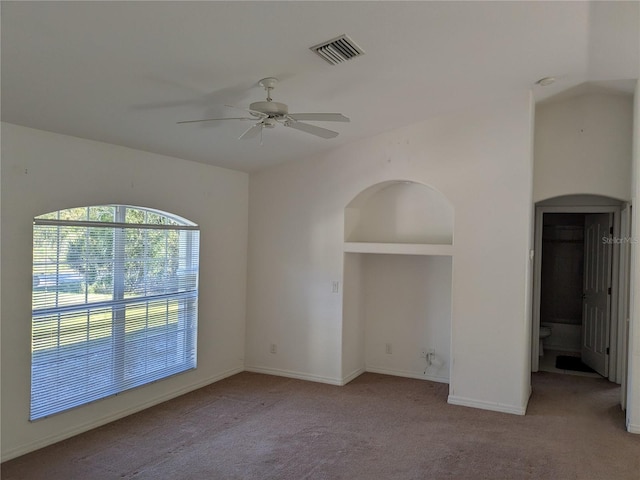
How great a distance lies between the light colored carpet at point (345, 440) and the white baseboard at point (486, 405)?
3.3 inches

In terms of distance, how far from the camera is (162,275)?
4.66 meters

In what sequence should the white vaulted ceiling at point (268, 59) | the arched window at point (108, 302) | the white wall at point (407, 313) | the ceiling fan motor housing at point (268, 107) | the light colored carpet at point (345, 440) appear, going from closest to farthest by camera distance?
the white vaulted ceiling at point (268, 59)
the ceiling fan motor housing at point (268, 107)
the light colored carpet at point (345, 440)
the arched window at point (108, 302)
the white wall at point (407, 313)

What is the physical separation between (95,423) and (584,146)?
210 inches

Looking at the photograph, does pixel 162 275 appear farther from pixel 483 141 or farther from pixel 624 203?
pixel 624 203

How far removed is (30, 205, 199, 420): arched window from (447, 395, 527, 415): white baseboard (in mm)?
2699

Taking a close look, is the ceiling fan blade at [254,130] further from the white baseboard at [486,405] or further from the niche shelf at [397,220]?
the white baseboard at [486,405]

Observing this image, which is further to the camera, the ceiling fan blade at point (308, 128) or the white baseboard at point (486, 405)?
the white baseboard at point (486, 405)

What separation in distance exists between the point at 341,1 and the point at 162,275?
313 centimetres

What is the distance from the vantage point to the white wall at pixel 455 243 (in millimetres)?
4539

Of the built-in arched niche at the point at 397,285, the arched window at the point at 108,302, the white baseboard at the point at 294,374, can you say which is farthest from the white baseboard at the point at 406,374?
the arched window at the point at 108,302

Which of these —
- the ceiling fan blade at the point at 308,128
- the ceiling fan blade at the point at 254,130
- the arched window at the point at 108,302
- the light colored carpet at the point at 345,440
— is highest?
the ceiling fan blade at the point at 308,128

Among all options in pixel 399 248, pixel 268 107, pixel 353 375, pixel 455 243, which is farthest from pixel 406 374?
pixel 268 107

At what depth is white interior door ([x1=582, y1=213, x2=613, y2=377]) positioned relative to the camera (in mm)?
5754

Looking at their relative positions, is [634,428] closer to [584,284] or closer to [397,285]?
[397,285]
